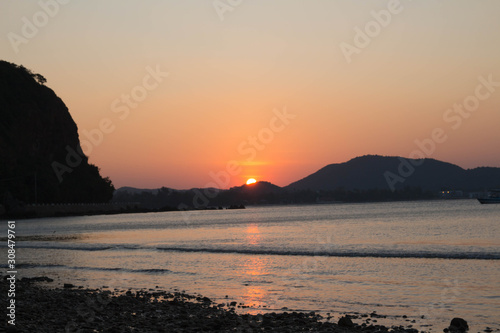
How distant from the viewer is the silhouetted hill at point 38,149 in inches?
5364

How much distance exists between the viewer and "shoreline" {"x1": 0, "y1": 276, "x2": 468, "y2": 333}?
14.4 metres

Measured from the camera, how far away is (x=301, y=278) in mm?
24766

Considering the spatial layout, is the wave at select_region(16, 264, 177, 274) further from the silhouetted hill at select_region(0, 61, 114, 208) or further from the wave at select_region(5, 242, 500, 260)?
the silhouetted hill at select_region(0, 61, 114, 208)

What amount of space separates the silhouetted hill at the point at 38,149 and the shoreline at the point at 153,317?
122329 mm


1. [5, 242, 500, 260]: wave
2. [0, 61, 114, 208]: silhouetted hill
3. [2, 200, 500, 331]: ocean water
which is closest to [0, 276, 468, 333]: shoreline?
[2, 200, 500, 331]: ocean water

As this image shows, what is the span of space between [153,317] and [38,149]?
14267cm

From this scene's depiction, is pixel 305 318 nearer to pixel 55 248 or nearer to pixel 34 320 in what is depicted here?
pixel 34 320

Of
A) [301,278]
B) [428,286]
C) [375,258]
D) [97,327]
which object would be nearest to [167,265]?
[301,278]

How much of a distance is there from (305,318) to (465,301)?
235 inches

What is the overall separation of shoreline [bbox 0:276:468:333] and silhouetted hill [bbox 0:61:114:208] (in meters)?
122

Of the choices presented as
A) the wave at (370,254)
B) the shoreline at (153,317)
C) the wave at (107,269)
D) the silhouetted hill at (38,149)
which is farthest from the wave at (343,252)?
the silhouetted hill at (38,149)

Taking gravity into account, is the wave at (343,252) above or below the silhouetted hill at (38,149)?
below

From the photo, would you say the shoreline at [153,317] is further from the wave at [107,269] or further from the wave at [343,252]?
the wave at [343,252]

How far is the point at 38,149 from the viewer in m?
148
